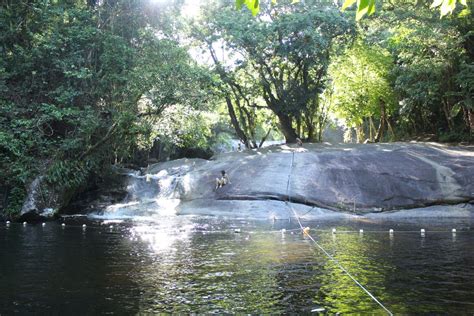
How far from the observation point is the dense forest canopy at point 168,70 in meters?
22.7

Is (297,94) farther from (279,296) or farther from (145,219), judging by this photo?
(279,296)

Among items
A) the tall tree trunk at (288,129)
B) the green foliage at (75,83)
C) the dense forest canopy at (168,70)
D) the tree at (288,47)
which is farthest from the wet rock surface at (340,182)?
the tall tree trunk at (288,129)

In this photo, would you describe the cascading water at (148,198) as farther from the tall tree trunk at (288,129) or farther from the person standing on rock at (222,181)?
the tall tree trunk at (288,129)

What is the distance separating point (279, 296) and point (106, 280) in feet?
12.9

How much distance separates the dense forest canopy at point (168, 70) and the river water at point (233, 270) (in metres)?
6.32

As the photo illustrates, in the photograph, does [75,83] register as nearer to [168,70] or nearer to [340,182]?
[168,70]

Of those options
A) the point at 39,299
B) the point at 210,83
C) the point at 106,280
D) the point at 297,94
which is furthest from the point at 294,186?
the point at 39,299

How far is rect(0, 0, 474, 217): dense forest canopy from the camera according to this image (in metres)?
22.7

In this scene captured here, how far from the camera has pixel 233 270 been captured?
446 inches

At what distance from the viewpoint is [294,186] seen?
23.5m

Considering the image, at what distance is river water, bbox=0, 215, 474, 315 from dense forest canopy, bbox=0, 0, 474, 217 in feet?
20.7

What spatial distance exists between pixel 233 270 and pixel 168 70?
44.6 ft

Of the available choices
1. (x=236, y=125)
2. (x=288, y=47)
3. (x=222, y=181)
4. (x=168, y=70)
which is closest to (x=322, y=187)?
(x=222, y=181)

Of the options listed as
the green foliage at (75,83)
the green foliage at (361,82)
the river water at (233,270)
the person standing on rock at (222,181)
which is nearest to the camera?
the river water at (233,270)
